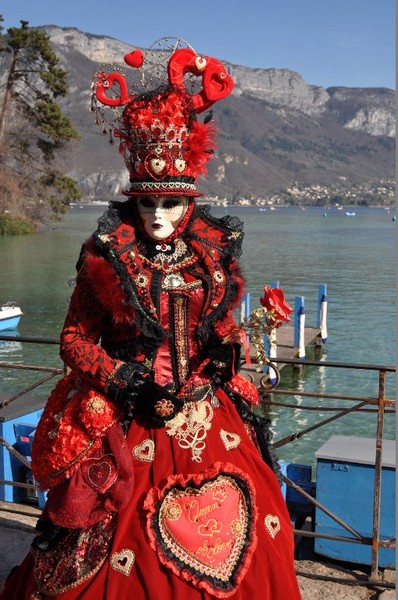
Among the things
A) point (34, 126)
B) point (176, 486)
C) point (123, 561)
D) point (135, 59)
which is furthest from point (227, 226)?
point (34, 126)

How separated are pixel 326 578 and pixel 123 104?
295 cm

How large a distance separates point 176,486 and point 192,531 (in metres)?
0.19

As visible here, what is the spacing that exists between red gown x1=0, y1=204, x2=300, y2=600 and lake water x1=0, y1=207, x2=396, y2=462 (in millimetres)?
1793

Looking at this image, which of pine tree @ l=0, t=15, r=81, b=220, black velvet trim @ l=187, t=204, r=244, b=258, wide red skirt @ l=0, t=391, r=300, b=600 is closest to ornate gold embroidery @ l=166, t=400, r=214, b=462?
wide red skirt @ l=0, t=391, r=300, b=600

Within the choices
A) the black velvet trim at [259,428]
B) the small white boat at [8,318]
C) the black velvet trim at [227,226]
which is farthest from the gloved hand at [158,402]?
the small white boat at [8,318]

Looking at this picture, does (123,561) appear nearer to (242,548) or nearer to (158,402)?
(242,548)

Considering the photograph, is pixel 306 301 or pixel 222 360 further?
pixel 306 301

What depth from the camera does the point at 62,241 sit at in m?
63.6

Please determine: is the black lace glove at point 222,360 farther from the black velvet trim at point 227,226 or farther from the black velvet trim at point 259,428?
the black velvet trim at point 227,226

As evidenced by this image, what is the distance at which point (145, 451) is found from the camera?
305 centimetres

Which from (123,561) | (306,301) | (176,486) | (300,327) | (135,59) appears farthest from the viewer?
(306,301)

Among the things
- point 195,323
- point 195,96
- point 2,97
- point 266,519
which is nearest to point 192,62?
point 195,96

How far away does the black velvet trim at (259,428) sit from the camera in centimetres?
342

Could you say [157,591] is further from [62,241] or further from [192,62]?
[62,241]
